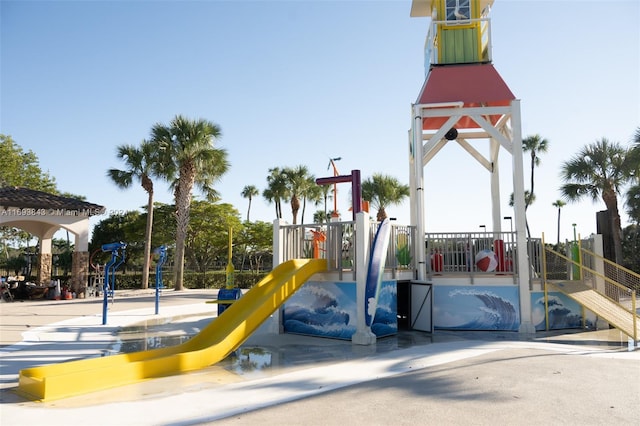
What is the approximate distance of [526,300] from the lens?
12.1 meters

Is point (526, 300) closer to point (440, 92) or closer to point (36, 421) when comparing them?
point (440, 92)

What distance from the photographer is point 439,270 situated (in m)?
13.0

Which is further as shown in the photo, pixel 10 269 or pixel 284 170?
pixel 10 269

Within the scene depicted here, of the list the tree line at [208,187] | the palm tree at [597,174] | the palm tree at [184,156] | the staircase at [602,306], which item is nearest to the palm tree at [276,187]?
the tree line at [208,187]

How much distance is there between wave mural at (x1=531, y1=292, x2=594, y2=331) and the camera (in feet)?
40.3

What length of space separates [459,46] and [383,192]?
788 inches

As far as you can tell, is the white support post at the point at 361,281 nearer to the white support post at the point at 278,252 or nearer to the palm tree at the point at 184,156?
the white support post at the point at 278,252

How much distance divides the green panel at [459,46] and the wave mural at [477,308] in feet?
21.6

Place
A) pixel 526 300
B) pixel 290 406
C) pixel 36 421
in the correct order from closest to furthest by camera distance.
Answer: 1. pixel 36 421
2. pixel 290 406
3. pixel 526 300

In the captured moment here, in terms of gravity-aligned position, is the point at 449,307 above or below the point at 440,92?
below

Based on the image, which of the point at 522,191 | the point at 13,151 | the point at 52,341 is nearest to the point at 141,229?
the point at 13,151

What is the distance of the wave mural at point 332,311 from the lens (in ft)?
36.3

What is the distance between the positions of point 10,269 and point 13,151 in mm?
17469

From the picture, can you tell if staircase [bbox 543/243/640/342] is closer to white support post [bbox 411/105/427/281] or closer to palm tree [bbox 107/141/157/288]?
white support post [bbox 411/105/427/281]
